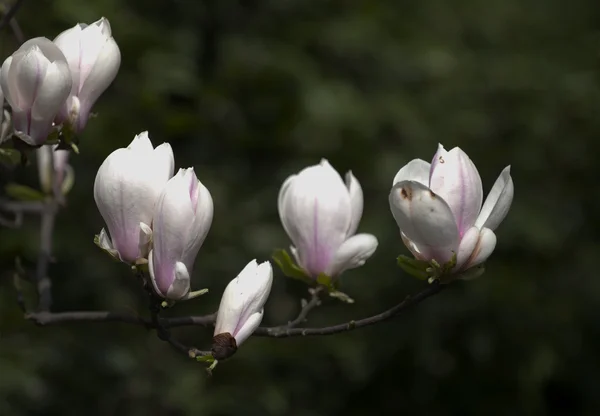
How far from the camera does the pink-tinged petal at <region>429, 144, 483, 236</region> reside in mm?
698

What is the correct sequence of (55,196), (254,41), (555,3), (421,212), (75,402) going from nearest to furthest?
(421,212) < (55,196) < (75,402) < (254,41) < (555,3)

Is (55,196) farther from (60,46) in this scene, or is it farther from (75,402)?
(75,402)

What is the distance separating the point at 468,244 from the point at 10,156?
0.43 meters

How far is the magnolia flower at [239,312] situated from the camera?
2.27ft

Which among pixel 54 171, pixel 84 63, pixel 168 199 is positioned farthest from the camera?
pixel 54 171

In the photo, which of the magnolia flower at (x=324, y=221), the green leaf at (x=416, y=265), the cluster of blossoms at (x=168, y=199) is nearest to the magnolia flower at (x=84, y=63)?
the cluster of blossoms at (x=168, y=199)

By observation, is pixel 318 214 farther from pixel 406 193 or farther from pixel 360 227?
pixel 360 227

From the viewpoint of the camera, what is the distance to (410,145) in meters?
1.87

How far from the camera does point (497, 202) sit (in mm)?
720

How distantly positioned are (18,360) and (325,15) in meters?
1.14

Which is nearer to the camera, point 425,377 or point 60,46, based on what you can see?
point 60,46

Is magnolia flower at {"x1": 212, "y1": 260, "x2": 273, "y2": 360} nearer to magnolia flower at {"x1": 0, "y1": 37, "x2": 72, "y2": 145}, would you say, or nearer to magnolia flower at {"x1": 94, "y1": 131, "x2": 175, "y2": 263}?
Result: magnolia flower at {"x1": 94, "y1": 131, "x2": 175, "y2": 263}

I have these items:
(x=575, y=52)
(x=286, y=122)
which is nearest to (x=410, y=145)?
(x=286, y=122)

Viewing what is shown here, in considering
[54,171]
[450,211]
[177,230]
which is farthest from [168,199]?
[54,171]
